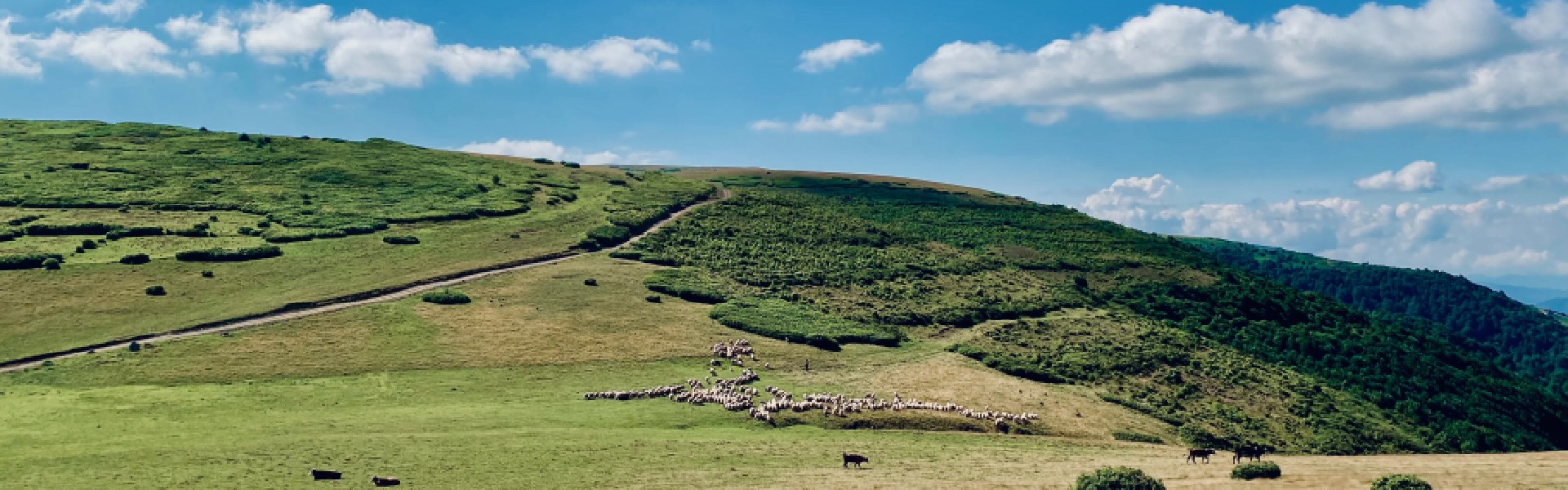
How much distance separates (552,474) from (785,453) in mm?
12253

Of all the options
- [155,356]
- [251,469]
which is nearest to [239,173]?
[155,356]

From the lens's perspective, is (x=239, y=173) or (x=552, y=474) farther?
(x=239, y=173)

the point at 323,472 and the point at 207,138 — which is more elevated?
the point at 207,138

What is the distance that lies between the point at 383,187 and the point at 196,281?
51.0 m

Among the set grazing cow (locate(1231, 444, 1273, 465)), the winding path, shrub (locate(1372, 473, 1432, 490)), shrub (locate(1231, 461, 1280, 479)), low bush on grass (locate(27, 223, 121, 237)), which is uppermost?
shrub (locate(1372, 473, 1432, 490))

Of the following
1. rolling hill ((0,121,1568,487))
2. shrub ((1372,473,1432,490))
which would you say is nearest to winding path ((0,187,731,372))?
rolling hill ((0,121,1568,487))

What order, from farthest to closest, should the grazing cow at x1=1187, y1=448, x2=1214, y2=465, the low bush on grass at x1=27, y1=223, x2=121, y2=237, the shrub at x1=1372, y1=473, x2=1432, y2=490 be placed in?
the low bush on grass at x1=27, y1=223, x2=121, y2=237, the grazing cow at x1=1187, y1=448, x2=1214, y2=465, the shrub at x1=1372, y1=473, x2=1432, y2=490

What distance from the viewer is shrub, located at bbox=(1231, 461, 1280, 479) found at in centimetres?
4347

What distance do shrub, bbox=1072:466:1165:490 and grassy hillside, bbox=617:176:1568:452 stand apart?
34427mm

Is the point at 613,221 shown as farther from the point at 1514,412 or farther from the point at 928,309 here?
the point at 1514,412

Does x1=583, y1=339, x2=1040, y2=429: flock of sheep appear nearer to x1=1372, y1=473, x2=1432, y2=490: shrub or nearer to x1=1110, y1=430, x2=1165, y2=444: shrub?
x1=1110, y1=430, x2=1165, y2=444: shrub

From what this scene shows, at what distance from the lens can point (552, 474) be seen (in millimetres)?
43750

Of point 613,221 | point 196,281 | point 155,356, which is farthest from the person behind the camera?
point 613,221

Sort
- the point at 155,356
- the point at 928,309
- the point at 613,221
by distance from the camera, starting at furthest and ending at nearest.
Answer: the point at 613,221 → the point at 928,309 → the point at 155,356
